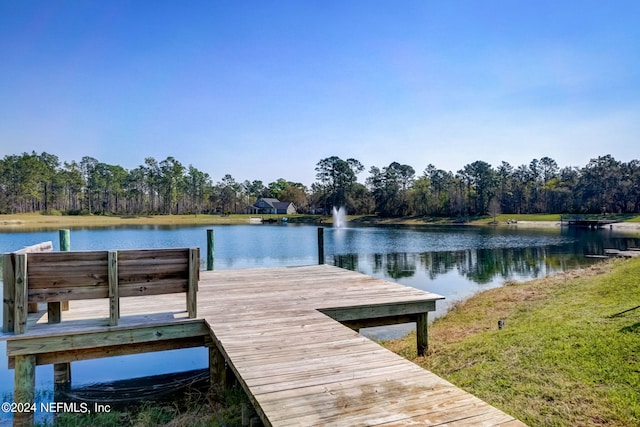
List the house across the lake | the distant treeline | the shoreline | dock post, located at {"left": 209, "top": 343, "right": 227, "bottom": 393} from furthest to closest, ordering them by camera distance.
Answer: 1. the house across the lake
2. the distant treeline
3. the shoreline
4. dock post, located at {"left": 209, "top": 343, "right": 227, "bottom": 393}

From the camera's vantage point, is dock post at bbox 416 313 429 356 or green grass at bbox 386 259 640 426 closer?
green grass at bbox 386 259 640 426

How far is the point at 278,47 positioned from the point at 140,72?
6.19 m

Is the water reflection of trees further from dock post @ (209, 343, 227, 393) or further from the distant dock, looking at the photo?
the distant dock

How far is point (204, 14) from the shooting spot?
45.1ft

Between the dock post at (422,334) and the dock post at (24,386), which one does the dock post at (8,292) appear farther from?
the dock post at (422,334)

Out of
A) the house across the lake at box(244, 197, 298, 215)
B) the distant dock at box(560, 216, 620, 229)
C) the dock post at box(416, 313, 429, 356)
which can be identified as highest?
the house across the lake at box(244, 197, 298, 215)

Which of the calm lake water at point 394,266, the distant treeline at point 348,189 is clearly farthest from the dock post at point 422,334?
the distant treeline at point 348,189

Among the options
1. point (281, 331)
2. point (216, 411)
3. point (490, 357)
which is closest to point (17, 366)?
point (216, 411)

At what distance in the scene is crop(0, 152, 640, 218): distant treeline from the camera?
6825 cm

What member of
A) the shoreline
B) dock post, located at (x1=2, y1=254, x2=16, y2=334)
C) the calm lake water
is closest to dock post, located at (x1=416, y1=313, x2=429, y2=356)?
the calm lake water

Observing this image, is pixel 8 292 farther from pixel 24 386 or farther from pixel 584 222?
pixel 584 222

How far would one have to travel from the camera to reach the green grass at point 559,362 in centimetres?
376

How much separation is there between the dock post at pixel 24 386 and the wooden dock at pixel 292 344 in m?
0.02

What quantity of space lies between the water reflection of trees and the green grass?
925cm
